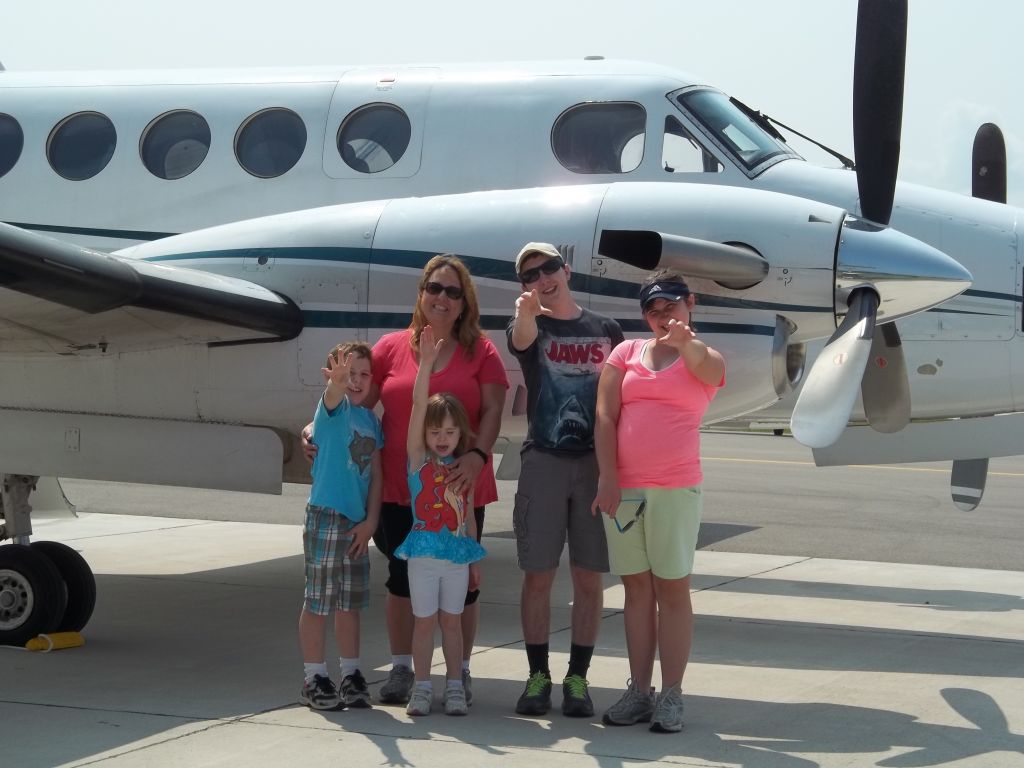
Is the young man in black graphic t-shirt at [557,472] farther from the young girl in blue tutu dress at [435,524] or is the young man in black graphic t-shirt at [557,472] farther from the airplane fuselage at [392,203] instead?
the airplane fuselage at [392,203]

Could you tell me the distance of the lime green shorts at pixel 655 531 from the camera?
5.36 m

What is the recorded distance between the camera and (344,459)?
18.7 feet

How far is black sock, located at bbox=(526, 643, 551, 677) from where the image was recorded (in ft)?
18.6

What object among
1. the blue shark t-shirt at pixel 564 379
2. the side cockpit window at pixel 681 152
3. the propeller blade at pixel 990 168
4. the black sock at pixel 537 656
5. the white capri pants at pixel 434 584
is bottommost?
the black sock at pixel 537 656

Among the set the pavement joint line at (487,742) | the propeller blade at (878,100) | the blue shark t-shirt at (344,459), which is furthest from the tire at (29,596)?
the propeller blade at (878,100)

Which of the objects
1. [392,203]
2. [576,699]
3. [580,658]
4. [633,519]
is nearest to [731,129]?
[392,203]

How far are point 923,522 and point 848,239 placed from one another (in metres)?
8.84

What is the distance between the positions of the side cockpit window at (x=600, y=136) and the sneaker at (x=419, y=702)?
3.78 meters

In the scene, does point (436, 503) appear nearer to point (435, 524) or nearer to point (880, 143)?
point (435, 524)

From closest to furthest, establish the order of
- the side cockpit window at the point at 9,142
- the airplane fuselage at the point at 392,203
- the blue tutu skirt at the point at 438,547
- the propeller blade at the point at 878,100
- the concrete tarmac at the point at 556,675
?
the concrete tarmac at the point at 556,675, the blue tutu skirt at the point at 438,547, the airplane fuselage at the point at 392,203, the propeller blade at the point at 878,100, the side cockpit window at the point at 9,142

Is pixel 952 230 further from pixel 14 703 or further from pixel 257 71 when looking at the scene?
pixel 14 703

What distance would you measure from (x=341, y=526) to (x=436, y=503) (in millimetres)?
471

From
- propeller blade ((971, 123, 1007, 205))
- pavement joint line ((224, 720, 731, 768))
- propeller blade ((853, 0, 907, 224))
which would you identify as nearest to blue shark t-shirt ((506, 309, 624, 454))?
pavement joint line ((224, 720, 731, 768))

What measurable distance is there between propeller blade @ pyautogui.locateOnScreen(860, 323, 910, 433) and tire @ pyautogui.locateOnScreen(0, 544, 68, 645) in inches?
182
